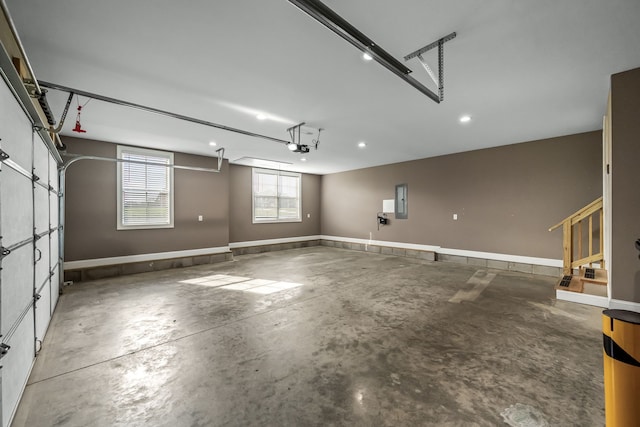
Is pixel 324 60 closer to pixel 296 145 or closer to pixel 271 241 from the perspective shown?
pixel 296 145

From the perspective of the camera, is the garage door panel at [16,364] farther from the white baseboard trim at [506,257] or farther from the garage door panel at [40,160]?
the white baseboard trim at [506,257]

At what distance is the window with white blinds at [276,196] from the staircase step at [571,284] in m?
7.19

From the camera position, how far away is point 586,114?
3.98m

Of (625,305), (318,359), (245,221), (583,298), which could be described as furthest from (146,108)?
(583,298)

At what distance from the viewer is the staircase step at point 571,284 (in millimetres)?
3739

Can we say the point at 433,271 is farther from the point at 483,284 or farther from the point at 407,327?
the point at 407,327

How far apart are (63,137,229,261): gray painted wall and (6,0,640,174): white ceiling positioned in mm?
931

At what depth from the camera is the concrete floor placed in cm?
169

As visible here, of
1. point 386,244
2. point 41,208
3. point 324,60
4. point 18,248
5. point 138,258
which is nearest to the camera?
point 18,248

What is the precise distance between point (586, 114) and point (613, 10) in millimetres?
2862

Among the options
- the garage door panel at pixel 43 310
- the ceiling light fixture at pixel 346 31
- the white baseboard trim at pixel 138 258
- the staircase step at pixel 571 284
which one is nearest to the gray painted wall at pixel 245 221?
the white baseboard trim at pixel 138 258

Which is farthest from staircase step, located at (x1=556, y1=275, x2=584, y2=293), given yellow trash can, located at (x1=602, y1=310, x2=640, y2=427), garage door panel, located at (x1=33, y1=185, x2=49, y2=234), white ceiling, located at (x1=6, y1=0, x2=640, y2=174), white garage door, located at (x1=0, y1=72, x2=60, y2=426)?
garage door panel, located at (x1=33, y1=185, x2=49, y2=234)

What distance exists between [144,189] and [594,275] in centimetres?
877

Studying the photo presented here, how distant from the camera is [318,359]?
229 cm
